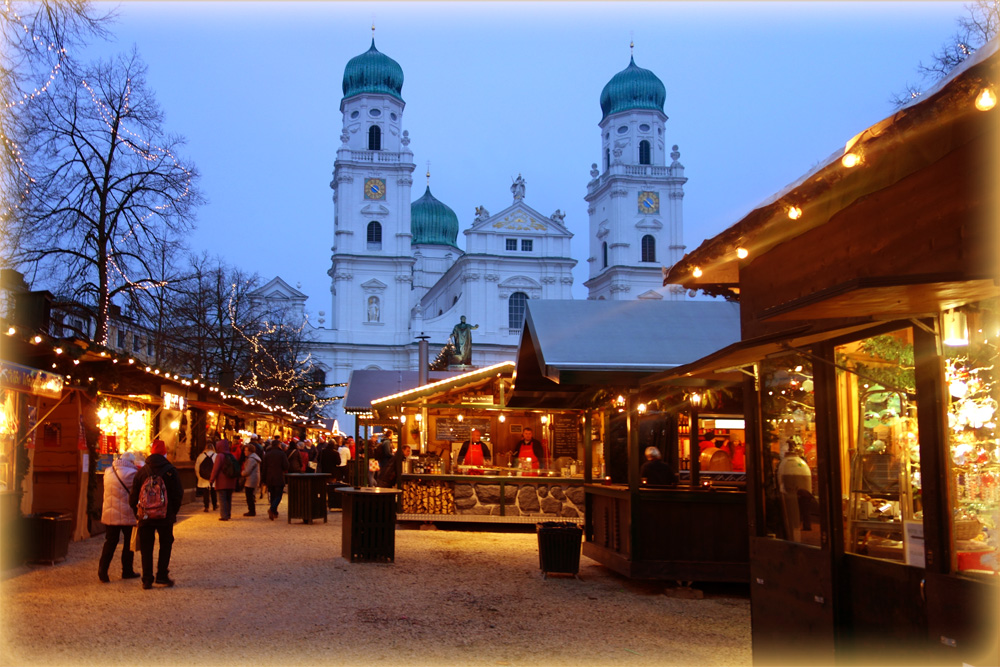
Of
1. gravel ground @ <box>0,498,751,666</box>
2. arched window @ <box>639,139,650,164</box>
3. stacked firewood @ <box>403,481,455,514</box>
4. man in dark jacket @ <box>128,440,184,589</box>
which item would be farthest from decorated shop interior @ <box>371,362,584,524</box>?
arched window @ <box>639,139,650,164</box>

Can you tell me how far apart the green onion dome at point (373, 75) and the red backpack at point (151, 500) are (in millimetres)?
67641

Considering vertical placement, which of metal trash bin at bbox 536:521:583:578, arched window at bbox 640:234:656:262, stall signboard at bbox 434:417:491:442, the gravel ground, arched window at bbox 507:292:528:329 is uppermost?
arched window at bbox 640:234:656:262

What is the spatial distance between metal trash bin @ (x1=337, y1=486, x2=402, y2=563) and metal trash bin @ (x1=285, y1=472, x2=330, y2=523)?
6.40 metres

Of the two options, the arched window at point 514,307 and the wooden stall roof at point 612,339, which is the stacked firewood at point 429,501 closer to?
the wooden stall roof at point 612,339

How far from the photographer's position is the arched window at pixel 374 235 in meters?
74.0

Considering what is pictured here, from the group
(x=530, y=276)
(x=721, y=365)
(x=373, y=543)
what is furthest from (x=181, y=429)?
(x=530, y=276)

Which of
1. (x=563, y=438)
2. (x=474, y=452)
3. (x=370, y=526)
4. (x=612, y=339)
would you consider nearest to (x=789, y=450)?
(x=612, y=339)

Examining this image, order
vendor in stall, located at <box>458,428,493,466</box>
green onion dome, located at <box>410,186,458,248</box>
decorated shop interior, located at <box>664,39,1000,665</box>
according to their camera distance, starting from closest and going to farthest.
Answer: decorated shop interior, located at <box>664,39,1000,665</box> → vendor in stall, located at <box>458,428,493,466</box> → green onion dome, located at <box>410,186,458,248</box>

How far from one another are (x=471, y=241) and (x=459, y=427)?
160 ft

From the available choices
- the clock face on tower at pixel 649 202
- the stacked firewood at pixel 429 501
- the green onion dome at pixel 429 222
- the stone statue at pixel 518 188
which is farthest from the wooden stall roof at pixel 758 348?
the green onion dome at pixel 429 222

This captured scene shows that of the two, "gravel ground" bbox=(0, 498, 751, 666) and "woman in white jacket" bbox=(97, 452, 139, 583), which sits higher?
"woman in white jacket" bbox=(97, 452, 139, 583)

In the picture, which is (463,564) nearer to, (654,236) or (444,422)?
(444,422)

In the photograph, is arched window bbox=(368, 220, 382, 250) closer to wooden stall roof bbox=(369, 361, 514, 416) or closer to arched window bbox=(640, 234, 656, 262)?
arched window bbox=(640, 234, 656, 262)

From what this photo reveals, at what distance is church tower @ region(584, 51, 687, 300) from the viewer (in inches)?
2953
